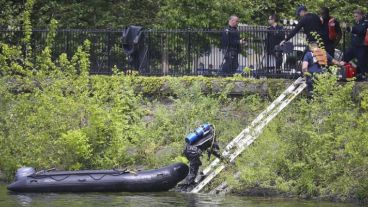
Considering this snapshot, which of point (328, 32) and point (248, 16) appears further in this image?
point (248, 16)

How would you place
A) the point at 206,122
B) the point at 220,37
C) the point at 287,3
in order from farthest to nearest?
1. the point at 287,3
2. the point at 220,37
3. the point at 206,122

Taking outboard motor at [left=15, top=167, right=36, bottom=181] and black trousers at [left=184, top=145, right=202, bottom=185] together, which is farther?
outboard motor at [left=15, top=167, right=36, bottom=181]

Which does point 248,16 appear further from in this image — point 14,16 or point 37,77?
point 37,77

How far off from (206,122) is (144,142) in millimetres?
1505

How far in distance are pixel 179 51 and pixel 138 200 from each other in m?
6.20

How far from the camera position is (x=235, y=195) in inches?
871

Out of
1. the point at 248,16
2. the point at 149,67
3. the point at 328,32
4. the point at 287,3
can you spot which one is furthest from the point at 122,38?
the point at 287,3

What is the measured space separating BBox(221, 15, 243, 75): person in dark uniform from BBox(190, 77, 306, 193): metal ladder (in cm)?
241

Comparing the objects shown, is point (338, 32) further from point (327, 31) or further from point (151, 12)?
point (151, 12)

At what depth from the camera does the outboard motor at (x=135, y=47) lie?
26.9 metres

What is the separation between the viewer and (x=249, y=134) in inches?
915

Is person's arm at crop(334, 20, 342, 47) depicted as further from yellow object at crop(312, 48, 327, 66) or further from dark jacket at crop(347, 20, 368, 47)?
yellow object at crop(312, 48, 327, 66)

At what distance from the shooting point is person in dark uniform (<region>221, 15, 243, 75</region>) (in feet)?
85.7

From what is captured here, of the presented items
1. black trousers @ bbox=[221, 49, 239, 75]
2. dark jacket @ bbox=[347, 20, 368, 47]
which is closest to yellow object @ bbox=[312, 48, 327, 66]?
dark jacket @ bbox=[347, 20, 368, 47]
